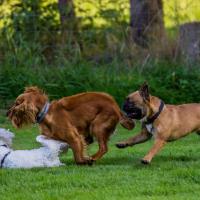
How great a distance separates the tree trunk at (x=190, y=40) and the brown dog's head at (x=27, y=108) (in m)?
6.19

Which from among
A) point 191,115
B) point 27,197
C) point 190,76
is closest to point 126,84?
point 190,76

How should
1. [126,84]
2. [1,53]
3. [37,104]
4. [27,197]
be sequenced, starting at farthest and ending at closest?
Result: [1,53]
[126,84]
[37,104]
[27,197]

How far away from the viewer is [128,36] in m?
15.5

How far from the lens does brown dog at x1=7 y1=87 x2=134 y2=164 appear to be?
9133 millimetres

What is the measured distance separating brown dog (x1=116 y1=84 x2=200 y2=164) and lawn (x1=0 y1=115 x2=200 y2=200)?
29cm

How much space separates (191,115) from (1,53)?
20.9ft

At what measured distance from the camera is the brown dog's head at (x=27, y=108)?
9.12 metres

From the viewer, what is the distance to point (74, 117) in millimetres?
9336

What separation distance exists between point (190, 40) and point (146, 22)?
1.11 meters

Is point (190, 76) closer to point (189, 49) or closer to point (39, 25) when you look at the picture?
point (189, 49)

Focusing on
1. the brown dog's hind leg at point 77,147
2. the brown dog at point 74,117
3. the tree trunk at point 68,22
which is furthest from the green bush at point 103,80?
the brown dog's hind leg at point 77,147

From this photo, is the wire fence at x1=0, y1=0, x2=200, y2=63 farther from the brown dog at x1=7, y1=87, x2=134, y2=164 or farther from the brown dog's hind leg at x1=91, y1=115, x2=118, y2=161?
the brown dog's hind leg at x1=91, y1=115, x2=118, y2=161

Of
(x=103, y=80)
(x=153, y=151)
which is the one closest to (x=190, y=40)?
(x=103, y=80)

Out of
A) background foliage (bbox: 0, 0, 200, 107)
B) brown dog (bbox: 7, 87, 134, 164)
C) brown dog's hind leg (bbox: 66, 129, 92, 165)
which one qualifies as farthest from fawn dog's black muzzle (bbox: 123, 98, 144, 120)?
background foliage (bbox: 0, 0, 200, 107)
